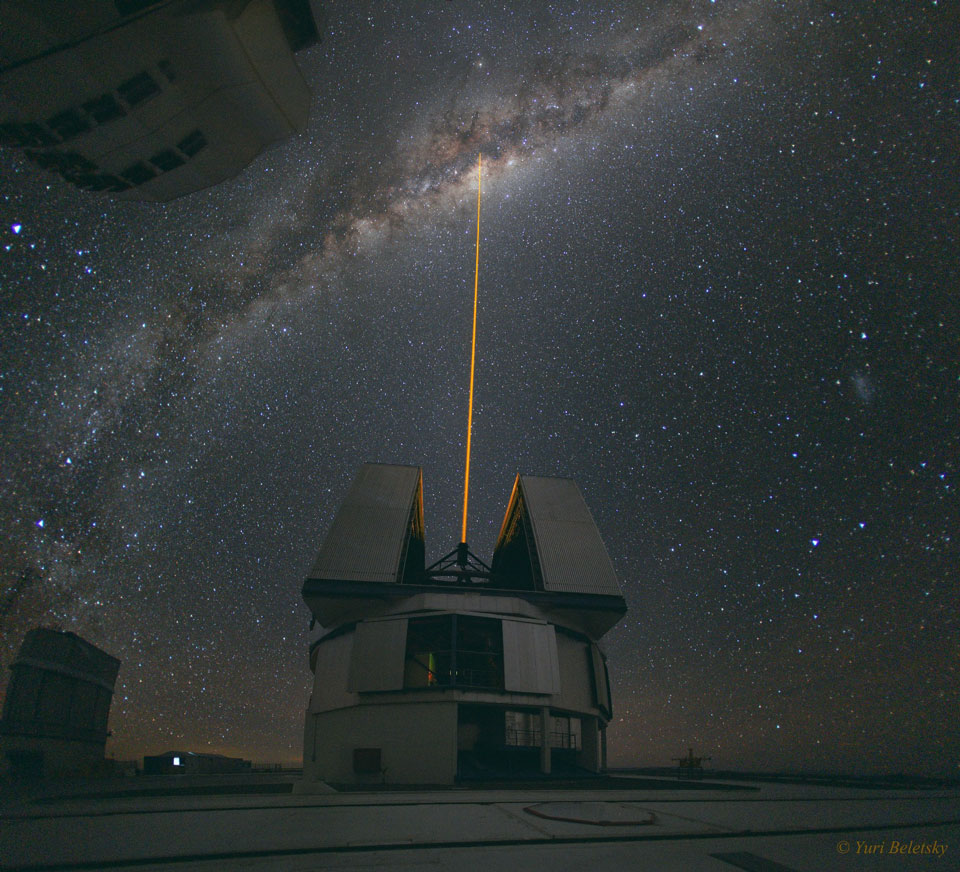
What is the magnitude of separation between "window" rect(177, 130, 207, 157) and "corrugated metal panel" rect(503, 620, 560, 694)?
964 inches

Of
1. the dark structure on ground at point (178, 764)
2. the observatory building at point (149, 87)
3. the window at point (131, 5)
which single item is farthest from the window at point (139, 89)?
the dark structure on ground at point (178, 764)

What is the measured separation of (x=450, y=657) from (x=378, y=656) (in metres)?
3.40

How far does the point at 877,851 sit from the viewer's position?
174 inches

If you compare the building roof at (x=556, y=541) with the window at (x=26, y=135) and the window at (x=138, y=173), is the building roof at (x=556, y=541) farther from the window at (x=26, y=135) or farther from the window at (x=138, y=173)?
the window at (x=26, y=135)

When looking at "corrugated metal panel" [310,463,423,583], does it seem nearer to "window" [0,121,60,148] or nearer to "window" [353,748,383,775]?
"window" [353,748,383,775]

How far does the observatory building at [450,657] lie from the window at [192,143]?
59.9ft

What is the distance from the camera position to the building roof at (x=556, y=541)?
25.9 m

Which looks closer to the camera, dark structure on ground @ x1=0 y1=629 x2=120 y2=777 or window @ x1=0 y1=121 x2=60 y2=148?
window @ x1=0 y1=121 x2=60 y2=148

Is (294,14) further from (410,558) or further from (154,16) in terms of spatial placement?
(410,558)

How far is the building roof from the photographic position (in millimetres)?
25859

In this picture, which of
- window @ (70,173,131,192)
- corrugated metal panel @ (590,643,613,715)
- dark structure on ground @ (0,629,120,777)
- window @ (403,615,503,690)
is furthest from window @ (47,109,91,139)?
dark structure on ground @ (0,629,120,777)

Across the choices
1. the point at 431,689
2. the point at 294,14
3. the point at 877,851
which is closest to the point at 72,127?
the point at 294,14

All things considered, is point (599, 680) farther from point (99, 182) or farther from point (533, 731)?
point (99, 182)

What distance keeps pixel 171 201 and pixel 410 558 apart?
23.3 meters
